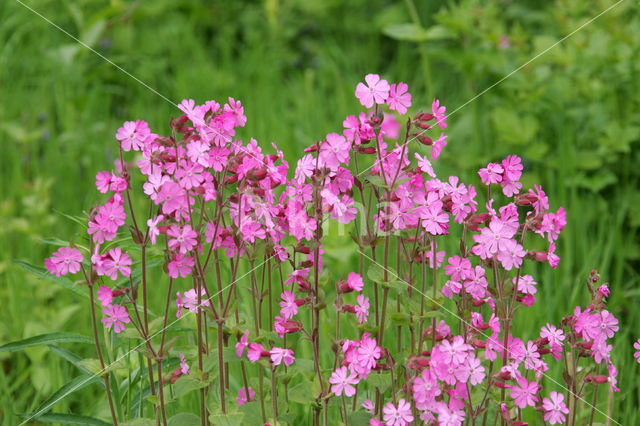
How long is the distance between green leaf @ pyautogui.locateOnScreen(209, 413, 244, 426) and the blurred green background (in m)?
0.78

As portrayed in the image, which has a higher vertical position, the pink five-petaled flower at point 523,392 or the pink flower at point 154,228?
the pink flower at point 154,228

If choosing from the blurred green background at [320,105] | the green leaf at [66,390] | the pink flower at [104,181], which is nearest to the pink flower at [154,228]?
the pink flower at [104,181]

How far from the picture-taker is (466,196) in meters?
1.32

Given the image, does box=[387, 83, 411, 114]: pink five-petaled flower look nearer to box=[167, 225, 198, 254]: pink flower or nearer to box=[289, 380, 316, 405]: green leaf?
box=[167, 225, 198, 254]: pink flower

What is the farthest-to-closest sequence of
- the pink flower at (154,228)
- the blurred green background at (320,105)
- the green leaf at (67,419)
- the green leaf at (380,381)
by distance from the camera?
the blurred green background at (320,105), the green leaf at (67,419), the green leaf at (380,381), the pink flower at (154,228)

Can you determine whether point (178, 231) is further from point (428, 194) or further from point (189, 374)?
point (428, 194)

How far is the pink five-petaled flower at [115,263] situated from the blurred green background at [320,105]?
Answer: 78cm

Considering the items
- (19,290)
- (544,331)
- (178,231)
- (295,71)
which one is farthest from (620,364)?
(295,71)

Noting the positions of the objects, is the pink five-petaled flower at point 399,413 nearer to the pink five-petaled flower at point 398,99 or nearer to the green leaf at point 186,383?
the green leaf at point 186,383

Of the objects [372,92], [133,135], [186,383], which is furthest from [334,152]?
[186,383]

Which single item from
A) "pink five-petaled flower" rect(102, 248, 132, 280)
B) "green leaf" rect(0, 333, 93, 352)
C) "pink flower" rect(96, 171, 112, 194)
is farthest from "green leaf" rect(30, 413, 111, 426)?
"pink flower" rect(96, 171, 112, 194)

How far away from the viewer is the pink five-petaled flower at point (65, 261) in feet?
4.26

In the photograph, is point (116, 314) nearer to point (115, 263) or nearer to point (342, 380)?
point (115, 263)

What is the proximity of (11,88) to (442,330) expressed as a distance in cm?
293
